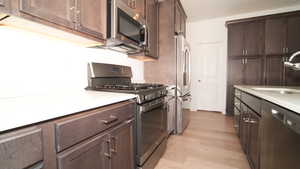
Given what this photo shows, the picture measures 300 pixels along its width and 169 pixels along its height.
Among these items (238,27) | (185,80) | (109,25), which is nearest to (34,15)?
(109,25)

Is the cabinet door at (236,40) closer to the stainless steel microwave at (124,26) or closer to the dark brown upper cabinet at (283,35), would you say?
the dark brown upper cabinet at (283,35)

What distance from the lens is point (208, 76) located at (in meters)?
4.17

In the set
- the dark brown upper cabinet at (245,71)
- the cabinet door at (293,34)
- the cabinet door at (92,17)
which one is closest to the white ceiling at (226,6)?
the cabinet door at (293,34)

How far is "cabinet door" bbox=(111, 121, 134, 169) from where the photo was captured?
0.96 metres

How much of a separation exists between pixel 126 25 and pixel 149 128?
1150 mm

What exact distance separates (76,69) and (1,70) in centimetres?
56

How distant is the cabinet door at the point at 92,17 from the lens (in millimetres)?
1143

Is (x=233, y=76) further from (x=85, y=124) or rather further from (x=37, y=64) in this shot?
(x=37, y=64)

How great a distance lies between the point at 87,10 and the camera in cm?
121

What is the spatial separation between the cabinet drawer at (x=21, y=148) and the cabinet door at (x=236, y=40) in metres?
4.10

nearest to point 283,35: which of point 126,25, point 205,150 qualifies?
point 205,150

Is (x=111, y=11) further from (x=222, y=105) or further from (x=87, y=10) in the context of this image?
(x=222, y=105)

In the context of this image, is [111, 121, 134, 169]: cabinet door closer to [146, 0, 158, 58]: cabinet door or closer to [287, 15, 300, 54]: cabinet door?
[146, 0, 158, 58]: cabinet door

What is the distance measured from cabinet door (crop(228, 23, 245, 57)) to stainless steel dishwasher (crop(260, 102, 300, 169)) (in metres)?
2.89
